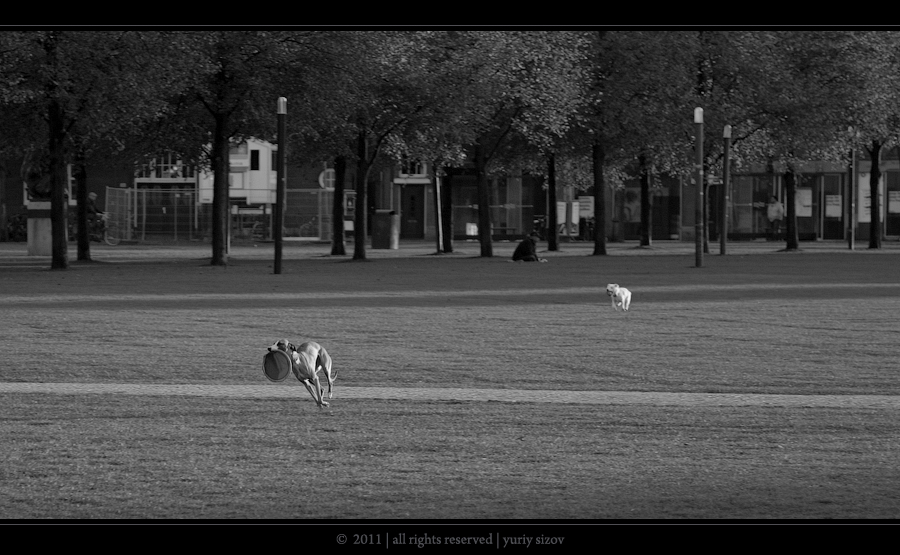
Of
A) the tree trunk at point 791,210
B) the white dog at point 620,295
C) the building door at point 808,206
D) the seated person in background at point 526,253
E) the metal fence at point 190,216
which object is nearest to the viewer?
the white dog at point 620,295

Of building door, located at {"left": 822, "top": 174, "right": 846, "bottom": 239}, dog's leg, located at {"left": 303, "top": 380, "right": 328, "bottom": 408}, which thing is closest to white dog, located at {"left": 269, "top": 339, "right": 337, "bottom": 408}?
dog's leg, located at {"left": 303, "top": 380, "right": 328, "bottom": 408}

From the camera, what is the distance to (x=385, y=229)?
173 feet

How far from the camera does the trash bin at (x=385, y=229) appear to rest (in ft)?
172

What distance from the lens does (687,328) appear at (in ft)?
59.7

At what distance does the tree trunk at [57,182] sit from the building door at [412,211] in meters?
40.6

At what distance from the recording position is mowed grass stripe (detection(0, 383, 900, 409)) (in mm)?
11148

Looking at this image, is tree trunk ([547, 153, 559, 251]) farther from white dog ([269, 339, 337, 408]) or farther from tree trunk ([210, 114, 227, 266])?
white dog ([269, 339, 337, 408])

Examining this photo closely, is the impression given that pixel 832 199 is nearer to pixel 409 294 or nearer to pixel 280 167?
pixel 280 167

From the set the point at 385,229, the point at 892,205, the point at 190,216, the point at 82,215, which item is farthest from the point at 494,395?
the point at 892,205

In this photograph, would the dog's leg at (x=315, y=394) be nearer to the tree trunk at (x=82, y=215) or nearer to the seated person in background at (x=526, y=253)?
the seated person in background at (x=526, y=253)

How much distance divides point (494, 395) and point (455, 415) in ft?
3.95

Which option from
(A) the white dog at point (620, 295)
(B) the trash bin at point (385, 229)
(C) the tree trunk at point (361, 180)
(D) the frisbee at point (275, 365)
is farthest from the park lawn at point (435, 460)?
(B) the trash bin at point (385, 229)

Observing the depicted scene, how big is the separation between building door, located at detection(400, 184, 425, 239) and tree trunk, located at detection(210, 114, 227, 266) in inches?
1476
